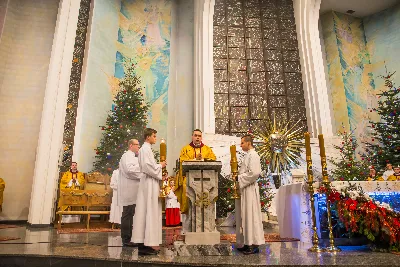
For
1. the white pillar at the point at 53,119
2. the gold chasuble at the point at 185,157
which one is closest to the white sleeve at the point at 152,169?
the gold chasuble at the point at 185,157

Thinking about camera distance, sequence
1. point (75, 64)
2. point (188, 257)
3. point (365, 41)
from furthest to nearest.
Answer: point (365, 41), point (75, 64), point (188, 257)

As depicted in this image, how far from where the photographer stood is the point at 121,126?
9.23 m

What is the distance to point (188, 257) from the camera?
132 inches

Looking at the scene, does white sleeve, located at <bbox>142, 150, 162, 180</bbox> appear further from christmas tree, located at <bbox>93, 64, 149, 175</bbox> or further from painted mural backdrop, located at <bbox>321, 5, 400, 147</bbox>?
painted mural backdrop, located at <bbox>321, 5, 400, 147</bbox>

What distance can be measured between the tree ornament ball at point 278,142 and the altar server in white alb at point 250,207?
18.7 feet

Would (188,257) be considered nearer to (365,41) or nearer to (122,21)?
(122,21)

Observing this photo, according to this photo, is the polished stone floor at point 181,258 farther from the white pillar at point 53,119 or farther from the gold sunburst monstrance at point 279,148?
the gold sunburst monstrance at point 279,148

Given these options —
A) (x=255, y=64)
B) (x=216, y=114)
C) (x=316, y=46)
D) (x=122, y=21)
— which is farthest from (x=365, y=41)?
(x=122, y=21)

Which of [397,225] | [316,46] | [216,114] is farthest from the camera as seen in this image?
[316,46]

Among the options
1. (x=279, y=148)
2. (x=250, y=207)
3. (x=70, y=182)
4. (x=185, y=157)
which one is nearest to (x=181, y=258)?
(x=250, y=207)

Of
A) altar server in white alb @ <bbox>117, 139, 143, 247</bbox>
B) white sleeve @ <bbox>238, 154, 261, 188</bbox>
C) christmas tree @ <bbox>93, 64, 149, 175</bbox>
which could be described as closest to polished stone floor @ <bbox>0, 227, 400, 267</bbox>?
altar server in white alb @ <bbox>117, 139, 143, 247</bbox>

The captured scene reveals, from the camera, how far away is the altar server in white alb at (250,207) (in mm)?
3678

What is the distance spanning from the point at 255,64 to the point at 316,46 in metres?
2.36

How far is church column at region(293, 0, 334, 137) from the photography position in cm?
1057
